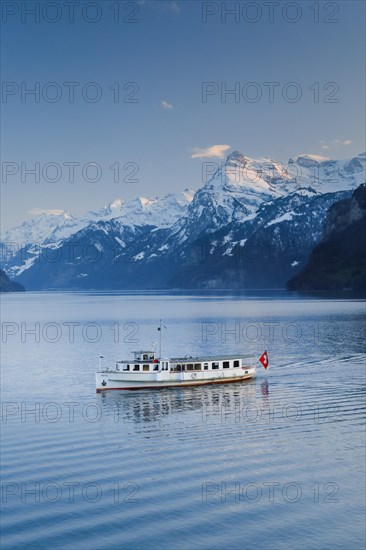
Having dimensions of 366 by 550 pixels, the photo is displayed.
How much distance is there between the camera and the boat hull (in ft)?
315

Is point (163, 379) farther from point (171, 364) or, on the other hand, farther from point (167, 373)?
point (171, 364)

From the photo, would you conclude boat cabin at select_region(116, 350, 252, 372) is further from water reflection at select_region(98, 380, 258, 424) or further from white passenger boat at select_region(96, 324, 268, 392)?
water reflection at select_region(98, 380, 258, 424)

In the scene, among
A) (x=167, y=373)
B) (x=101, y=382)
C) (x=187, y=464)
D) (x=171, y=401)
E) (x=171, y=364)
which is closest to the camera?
(x=187, y=464)

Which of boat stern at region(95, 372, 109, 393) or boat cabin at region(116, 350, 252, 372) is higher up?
boat cabin at region(116, 350, 252, 372)

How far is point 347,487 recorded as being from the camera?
48.3m

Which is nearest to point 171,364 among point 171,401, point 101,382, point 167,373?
point 167,373

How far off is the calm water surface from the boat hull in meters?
2.15

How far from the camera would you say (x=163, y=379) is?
9938 centimetres

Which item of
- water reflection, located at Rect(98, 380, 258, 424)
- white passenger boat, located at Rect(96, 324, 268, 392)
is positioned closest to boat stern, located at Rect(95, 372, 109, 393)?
white passenger boat, located at Rect(96, 324, 268, 392)

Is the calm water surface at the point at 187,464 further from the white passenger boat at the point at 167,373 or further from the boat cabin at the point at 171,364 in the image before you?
the boat cabin at the point at 171,364

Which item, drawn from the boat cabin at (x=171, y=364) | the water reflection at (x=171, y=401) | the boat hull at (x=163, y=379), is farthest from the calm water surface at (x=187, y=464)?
the boat cabin at (x=171, y=364)

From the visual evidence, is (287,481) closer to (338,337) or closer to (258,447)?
(258,447)

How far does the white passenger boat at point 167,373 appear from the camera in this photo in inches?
3812

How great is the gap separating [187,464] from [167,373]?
147 ft
